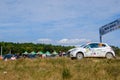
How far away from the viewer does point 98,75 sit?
52.5ft

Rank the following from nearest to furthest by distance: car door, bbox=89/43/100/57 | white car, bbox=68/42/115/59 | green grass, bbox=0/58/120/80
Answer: green grass, bbox=0/58/120/80, white car, bbox=68/42/115/59, car door, bbox=89/43/100/57

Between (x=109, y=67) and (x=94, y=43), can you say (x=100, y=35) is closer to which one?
(x=94, y=43)

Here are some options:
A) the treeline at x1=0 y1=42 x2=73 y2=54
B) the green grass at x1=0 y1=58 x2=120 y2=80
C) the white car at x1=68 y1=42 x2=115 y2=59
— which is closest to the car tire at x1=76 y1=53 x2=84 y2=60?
the white car at x1=68 y1=42 x2=115 y2=59

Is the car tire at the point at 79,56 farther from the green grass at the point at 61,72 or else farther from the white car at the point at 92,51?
the green grass at the point at 61,72

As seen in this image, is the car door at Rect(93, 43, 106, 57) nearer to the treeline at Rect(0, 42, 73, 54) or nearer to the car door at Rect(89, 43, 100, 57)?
the car door at Rect(89, 43, 100, 57)

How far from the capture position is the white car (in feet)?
88.2

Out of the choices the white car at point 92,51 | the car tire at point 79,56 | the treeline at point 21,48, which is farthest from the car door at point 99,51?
the treeline at point 21,48

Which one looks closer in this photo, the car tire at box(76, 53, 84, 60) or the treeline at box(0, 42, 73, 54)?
the car tire at box(76, 53, 84, 60)

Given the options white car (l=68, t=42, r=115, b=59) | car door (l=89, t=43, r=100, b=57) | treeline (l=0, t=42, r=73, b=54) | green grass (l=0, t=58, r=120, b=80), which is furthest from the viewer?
treeline (l=0, t=42, r=73, b=54)

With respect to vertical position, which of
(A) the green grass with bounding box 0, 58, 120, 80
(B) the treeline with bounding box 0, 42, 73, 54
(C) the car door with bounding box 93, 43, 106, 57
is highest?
(B) the treeline with bounding box 0, 42, 73, 54

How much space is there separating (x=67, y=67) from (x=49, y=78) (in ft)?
9.06

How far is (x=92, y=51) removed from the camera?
27.2 m

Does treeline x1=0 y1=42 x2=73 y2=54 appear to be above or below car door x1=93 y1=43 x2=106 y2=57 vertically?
above

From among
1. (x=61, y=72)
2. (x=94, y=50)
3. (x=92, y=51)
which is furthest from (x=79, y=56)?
(x=61, y=72)
